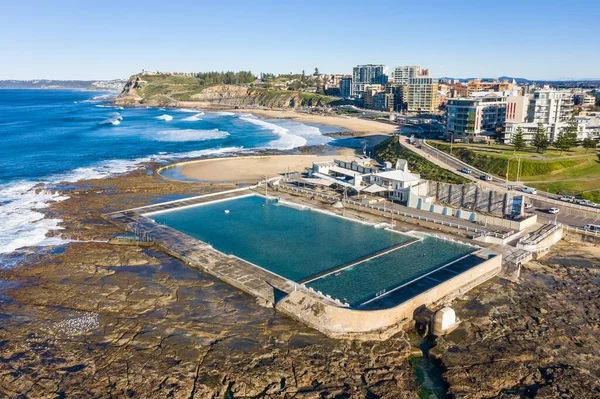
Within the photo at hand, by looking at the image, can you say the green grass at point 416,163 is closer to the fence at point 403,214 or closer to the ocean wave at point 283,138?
the fence at point 403,214

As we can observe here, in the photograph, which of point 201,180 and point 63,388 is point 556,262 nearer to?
point 63,388

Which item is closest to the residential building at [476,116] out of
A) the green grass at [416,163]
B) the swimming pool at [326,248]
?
the green grass at [416,163]

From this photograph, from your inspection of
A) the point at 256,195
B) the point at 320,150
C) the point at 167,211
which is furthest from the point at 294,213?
the point at 320,150

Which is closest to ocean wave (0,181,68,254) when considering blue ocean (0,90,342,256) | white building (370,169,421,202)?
blue ocean (0,90,342,256)

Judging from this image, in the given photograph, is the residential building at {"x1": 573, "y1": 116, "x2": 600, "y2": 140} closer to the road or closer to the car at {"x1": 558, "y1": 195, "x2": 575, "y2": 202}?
the road

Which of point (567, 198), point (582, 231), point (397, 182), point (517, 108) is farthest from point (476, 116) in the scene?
point (582, 231)
